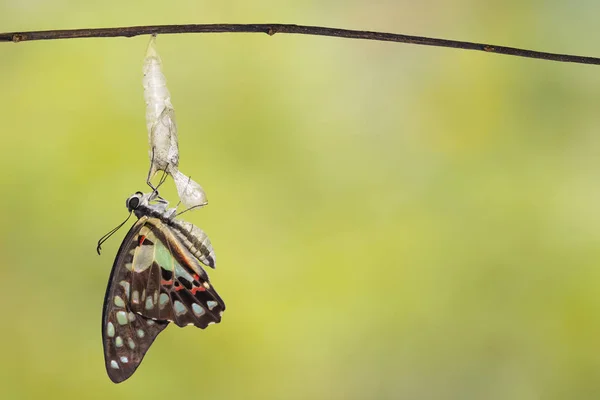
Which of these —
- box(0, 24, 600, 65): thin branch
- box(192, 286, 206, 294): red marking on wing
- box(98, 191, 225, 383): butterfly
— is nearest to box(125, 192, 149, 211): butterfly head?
box(98, 191, 225, 383): butterfly

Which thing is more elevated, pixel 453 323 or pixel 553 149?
pixel 553 149

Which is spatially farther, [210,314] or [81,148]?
[81,148]

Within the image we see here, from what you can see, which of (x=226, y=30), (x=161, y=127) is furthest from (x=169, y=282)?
(x=226, y=30)

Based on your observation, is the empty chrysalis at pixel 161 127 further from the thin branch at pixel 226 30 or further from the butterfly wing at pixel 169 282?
the thin branch at pixel 226 30

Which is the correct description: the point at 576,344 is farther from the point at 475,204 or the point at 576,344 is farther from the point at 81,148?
the point at 81,148

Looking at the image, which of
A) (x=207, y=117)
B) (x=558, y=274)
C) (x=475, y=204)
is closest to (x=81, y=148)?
(x=207, y=117)
